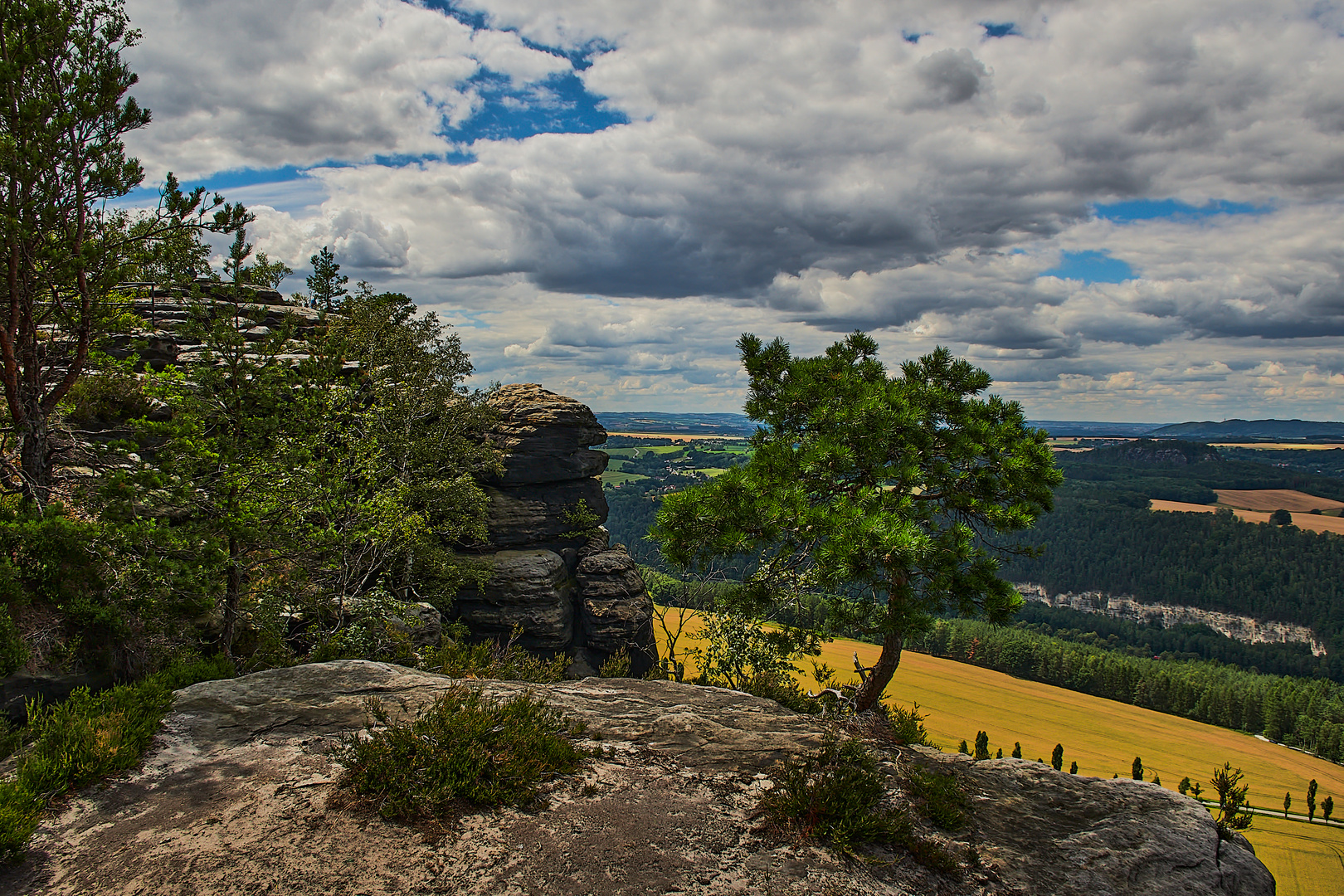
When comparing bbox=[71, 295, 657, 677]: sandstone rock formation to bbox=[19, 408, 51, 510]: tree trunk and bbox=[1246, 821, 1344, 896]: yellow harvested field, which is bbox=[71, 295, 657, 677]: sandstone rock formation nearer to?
bbox=[19, 408, 51, 510]: tree trunk

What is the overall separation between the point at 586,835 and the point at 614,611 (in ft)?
102

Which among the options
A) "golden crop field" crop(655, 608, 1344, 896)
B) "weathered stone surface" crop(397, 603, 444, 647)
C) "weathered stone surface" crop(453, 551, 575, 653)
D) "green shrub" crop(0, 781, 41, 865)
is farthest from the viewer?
"golden crop field" crop(655, 608, 1344, 896)

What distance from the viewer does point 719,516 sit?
9.27 metres

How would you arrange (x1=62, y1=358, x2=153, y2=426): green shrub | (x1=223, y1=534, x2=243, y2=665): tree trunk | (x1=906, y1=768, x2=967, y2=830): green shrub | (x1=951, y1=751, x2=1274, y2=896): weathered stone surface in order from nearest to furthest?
1. (x1=951, y1=751, x2=1274, y2=896): weathered stone surface
2. (x1=906, y1=768, x2=967, y2=830): green shrub
3. (x1=223, y1=534, x2=243, y2=665): tree trunk
4. (x1=62, y1=358, x2=153, y2=426): green shrub

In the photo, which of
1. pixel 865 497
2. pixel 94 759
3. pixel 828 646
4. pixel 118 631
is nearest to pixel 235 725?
pixel 94 759

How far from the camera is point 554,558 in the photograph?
3697 centimetres

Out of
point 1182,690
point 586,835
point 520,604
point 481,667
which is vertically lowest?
point 1182,690

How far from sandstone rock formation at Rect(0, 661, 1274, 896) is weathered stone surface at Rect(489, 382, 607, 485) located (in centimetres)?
2873

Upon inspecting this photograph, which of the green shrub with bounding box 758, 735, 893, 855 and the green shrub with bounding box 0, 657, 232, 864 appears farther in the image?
the green shrub with bounding box 758, 735, 893, 855

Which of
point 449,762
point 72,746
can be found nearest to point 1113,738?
point 449,762

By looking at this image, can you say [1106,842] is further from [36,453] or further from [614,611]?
[614,611]

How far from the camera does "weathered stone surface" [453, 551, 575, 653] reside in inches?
1337

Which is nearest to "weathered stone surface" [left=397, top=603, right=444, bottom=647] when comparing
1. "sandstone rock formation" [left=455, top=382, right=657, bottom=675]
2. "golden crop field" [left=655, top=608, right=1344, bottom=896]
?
"sandstone rock formation" [left=455, top=382, right=657, bottom=675]

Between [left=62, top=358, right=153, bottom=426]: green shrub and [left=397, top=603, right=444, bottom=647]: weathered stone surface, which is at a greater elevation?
[left=62, top=358, right=153, bottom=426]: green shrub
